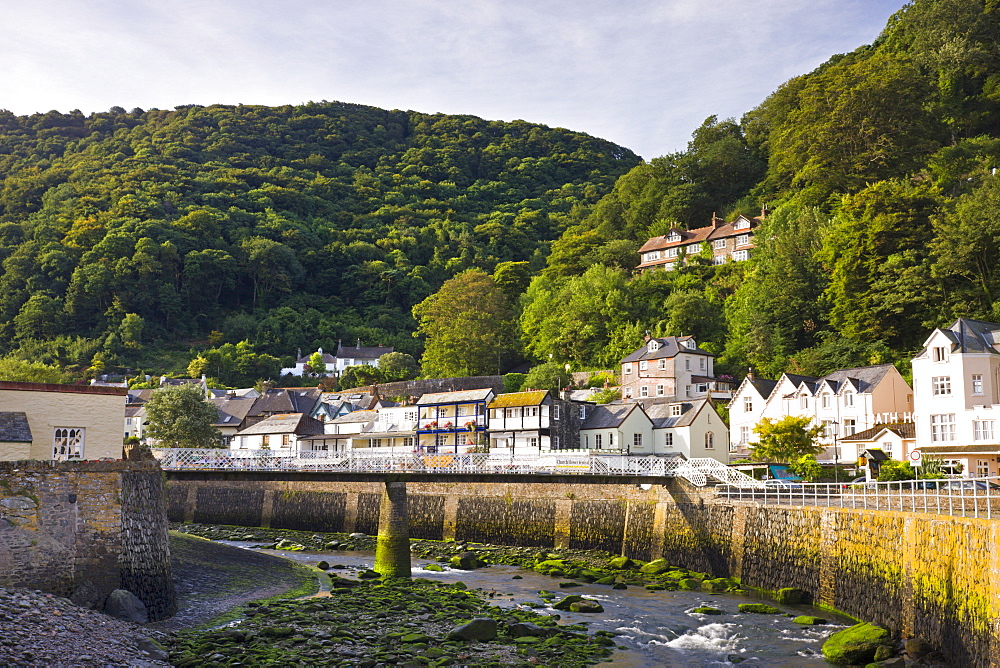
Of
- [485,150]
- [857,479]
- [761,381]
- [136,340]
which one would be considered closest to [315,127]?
[485,150]

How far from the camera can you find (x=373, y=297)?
129 metres

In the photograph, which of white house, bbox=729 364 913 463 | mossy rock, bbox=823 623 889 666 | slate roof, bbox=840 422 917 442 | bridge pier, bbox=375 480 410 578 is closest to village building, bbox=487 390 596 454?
white house, bbox=729 364 913 463

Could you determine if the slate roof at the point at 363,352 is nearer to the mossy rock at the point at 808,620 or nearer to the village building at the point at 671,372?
the village building at the point at 671,372

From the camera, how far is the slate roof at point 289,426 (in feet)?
234

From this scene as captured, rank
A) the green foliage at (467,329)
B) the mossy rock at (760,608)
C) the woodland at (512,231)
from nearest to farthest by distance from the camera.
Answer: the mossy rock at (760,608) → the woodland at (512,231) → the green foliage at (467,329)

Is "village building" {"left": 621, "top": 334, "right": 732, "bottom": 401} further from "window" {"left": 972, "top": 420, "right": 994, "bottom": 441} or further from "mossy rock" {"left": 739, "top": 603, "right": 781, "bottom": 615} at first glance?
"mossy rock" {"left": 739, "top": 603, "right": 781, "bottom": 615}

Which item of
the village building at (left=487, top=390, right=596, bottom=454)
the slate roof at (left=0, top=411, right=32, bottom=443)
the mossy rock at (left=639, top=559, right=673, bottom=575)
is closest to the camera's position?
the slate roof at (left=0, top=411, right=32, bottom=443)

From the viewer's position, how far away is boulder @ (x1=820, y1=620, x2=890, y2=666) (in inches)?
797

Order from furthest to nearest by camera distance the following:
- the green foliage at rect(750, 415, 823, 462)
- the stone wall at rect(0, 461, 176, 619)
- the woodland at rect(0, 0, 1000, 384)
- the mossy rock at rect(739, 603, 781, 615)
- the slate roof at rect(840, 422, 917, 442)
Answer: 1. the woodland at rect(0, 0, 1000, 384)
2. the slate roof at rect(840, 422, 917, 442)
3. the green foliage at rect(750, 415, 823, 462)
4. the mossy rock at rect(739, 603, 781, 615)
5. the stone wall at rect(0, 461, 176, 619)

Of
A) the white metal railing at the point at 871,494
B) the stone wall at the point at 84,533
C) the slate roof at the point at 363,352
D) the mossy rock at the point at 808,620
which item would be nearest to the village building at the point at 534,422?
A: the white metal railing at the point at 871,494

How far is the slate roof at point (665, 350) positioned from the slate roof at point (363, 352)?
51.2m

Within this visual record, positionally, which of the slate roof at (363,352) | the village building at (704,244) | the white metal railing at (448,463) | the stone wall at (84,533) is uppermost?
the village building at (704,244)

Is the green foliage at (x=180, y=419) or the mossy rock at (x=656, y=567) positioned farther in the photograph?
the green foliage at (x=180, y=419)

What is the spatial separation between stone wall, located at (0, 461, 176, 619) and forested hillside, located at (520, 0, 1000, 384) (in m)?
50.4
